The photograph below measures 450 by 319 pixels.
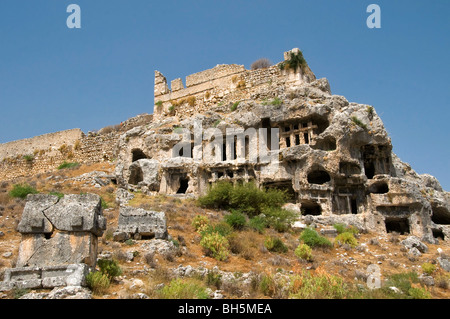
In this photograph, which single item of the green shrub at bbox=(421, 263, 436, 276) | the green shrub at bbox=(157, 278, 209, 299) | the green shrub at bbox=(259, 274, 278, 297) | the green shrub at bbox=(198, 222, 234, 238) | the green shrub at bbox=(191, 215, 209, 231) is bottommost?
the green shrub at bbox=(421, 263, 436, 276)

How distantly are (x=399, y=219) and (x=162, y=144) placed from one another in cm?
1364

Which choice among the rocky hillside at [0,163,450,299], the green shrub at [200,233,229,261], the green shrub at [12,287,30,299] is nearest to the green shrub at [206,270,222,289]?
the rocky hillside at [0,163,450,299]

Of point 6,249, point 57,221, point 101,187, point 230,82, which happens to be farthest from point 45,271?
point 230,82

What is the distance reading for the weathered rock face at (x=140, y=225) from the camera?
473 inches

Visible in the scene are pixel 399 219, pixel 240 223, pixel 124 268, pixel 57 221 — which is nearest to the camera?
pixel 57 221

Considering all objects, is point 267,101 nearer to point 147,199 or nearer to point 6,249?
point 147,199

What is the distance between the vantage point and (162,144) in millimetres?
22609

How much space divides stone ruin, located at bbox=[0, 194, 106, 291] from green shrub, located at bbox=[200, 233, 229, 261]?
438 centimetres

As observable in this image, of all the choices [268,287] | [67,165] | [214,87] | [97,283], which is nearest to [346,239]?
[268,287]

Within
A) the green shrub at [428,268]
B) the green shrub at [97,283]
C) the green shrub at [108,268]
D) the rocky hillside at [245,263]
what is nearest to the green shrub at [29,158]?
the rocky hillside at [245,263]

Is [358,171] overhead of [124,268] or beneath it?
overhead

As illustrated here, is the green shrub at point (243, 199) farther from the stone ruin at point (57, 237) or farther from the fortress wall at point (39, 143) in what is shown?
the fortress wall at point (39, 143)

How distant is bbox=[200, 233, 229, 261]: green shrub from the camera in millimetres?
11509

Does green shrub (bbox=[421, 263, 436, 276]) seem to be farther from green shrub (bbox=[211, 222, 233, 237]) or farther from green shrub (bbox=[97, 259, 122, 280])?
green shrub (bbox=[97, 259, 122, 280])
